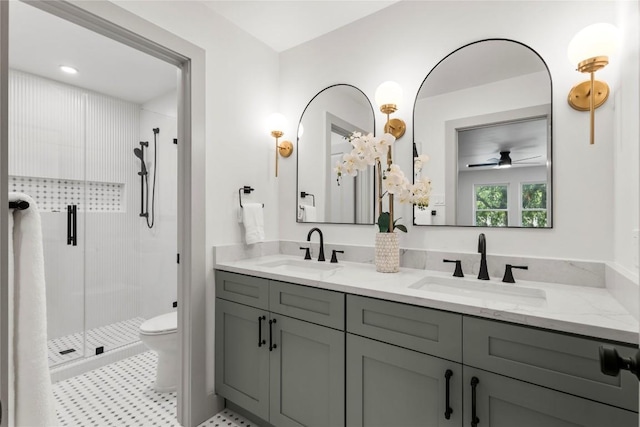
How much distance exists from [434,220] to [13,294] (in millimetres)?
1717

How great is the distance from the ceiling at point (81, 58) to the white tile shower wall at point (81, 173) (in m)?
0.18

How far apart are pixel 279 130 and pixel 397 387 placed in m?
1.80

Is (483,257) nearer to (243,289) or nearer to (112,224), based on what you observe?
(243,289)

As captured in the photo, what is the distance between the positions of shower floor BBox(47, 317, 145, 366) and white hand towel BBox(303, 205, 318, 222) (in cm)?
204

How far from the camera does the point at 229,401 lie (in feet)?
6.32

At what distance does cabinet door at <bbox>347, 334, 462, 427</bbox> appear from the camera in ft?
3.69

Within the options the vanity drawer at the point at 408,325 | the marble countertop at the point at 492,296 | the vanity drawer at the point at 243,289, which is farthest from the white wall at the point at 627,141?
the vanity drawer at the point at 243,289

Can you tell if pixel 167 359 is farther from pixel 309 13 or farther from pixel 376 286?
pixel 309 13

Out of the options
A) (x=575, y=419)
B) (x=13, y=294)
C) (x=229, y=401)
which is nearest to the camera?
(x=13, y=294)

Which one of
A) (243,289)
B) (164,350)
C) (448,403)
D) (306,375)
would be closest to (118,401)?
(164,350)

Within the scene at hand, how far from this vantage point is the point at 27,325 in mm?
652

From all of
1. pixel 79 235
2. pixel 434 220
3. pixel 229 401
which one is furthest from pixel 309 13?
pixel 79 235

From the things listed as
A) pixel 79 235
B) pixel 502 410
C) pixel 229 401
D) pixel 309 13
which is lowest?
pixel 229 401

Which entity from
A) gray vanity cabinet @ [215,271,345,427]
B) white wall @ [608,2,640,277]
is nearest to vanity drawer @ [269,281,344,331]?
gray vanity cabinet @ [215,271,345,427]
